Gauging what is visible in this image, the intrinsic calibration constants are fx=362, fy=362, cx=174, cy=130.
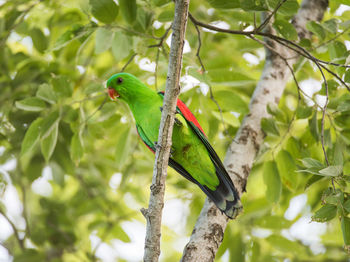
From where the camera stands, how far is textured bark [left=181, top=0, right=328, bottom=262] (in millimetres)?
2455

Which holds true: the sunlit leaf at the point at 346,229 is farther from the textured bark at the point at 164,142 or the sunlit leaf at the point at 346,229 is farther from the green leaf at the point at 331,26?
the green leaf at the point at 331,26

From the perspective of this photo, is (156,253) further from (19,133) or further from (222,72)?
(19,133)

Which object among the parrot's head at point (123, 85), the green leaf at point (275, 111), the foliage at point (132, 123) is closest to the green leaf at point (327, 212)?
the foliage at point (132, 123)

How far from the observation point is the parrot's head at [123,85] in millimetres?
3438

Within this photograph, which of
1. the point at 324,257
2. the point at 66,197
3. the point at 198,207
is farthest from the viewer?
the point at 66,197

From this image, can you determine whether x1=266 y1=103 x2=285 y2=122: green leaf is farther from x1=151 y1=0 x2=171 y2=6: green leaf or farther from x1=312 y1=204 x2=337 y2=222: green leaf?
x1=151 y1=0 x2=171 y2=6: green leaf

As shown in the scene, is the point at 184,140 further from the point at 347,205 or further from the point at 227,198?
the point at 347,205

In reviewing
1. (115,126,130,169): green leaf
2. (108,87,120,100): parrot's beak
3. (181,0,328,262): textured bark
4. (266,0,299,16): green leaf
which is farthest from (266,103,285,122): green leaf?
(108,87,120,100): parrot's beak

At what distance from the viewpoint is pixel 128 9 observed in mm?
2902

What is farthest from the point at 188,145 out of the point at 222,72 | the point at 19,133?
the point at 19,133

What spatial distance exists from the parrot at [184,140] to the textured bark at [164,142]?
0.59 m

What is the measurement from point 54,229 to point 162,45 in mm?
2659

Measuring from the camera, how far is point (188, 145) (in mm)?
3148

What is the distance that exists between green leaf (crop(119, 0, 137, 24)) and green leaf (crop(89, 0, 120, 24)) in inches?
2.0
